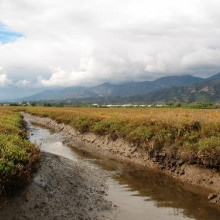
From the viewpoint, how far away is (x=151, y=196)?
15078 mm

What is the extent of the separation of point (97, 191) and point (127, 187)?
2.04m

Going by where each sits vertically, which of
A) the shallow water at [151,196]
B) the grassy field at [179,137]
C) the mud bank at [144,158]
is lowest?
the shallow water at [151,196]

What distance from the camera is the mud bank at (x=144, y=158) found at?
16.3 meters

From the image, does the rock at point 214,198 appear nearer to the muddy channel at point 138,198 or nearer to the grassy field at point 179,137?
the muddy channel at point 138,198

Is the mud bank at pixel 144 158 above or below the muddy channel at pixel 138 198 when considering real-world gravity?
above

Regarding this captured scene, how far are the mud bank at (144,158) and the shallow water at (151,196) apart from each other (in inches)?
25.2


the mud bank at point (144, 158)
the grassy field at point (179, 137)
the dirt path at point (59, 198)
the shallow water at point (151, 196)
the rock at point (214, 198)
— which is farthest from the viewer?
the grassy field at point (179, 137)

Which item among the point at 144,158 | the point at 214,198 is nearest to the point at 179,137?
the point at 144,158

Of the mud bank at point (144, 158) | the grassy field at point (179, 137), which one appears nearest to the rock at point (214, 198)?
the mud bank at point (144, 158)

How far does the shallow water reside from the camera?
1266 centimetres

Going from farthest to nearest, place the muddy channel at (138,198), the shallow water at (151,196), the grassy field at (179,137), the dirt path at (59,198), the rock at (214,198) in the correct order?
1. the grassy field at (179,137)
2. the rock at (214,198)
3. the shallow water at (151,196)
4. the muddy channel at (138,198)
5. the dirt path at (59,198)

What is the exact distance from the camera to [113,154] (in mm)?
26016

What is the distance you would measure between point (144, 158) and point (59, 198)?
10.5 m

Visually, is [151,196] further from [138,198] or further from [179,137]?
[179,137]
